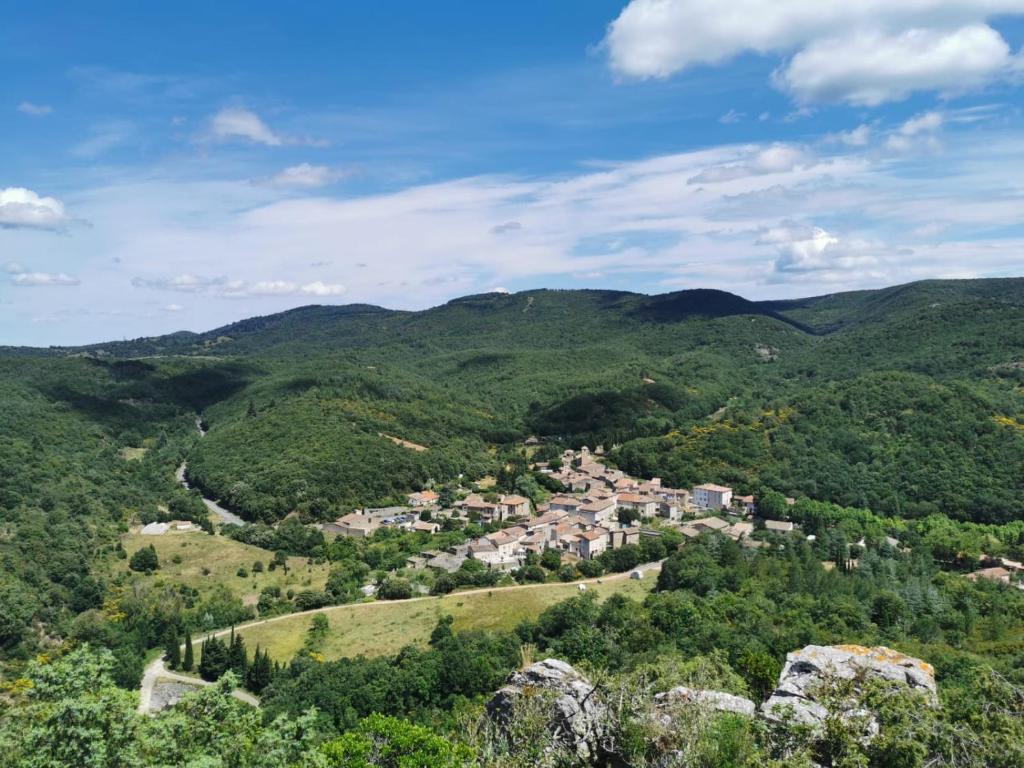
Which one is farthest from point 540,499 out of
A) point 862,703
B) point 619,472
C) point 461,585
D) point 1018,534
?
point 862,703

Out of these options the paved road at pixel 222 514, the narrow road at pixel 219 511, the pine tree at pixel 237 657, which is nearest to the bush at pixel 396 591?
the pine tree at pixel 237 657

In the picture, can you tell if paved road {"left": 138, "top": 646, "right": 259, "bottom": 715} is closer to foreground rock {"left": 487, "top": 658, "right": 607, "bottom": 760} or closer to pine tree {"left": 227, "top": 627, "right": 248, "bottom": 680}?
pine tree {"left": 227, "top": 627, "right": 248, "bottom": 680}

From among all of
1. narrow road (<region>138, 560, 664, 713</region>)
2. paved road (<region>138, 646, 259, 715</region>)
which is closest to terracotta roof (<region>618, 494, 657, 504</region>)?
narrow road (<region>138, 560, 664, 713</region>)

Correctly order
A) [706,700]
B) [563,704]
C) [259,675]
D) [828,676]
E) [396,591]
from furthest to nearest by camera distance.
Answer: [396,591] → [259,675] → [563,704] → [828,676] → [706,700]

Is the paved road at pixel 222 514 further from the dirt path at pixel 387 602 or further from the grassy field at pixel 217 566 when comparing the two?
the dirt path at pixel 387 602

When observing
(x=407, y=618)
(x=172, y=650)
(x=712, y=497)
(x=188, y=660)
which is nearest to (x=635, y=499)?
(x=712, y=497)

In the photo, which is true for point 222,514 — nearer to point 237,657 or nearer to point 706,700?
point 237,657
